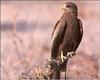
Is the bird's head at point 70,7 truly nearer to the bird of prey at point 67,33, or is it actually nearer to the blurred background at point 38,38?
the bird of prey at point 67,33

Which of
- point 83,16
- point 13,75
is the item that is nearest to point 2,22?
point 83,16

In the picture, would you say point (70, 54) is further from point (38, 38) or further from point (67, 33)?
point (38, 38)

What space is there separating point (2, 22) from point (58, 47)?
7.81 m

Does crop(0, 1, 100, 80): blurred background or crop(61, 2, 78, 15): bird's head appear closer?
crop(61, 2, 78, 15): bird's head

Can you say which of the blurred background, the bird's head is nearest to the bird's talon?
the bird's head

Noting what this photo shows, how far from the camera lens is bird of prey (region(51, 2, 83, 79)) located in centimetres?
550

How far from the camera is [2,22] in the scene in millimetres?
13336

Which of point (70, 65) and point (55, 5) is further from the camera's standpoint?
point (55, 5)

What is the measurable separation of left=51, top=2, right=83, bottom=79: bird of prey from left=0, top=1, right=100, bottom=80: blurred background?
1108mm

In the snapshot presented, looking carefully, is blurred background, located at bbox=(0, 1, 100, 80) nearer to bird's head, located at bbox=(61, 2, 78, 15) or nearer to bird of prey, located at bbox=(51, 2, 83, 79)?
bird of prey, located at bbox=(51, 2, 83, 79)

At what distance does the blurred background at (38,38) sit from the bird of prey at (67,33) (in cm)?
111

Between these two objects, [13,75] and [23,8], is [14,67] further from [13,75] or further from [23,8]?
[23,8]

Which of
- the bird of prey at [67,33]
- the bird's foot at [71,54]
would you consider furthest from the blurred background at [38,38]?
the bird's foot at [71,54]

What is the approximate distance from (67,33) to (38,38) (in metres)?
6.05
